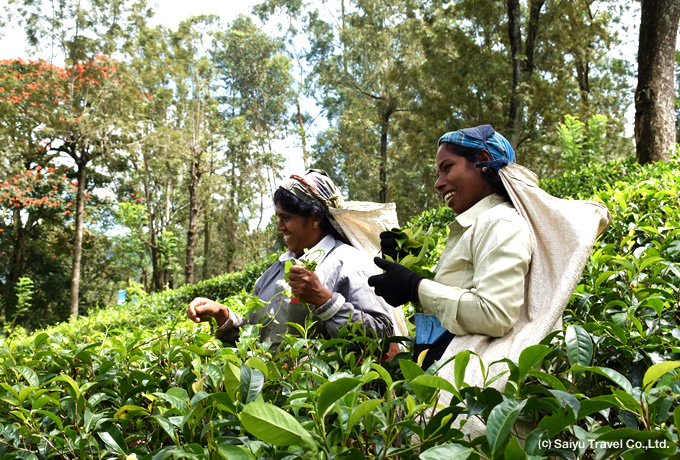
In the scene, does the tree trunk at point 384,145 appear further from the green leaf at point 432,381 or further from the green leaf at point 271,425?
the green leaf at point 271,425

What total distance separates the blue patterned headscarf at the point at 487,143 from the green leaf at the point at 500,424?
919 millimetres

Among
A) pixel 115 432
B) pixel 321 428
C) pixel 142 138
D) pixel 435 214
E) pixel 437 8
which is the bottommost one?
pixel 115 432

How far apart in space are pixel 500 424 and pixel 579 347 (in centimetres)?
36

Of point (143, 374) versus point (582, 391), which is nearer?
point (582, 391)

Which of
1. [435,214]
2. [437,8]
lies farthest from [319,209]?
[437,8]

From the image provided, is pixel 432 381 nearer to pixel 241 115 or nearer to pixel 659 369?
pixel 659 369

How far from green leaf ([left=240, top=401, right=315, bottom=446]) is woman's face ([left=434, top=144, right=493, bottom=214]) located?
3.43 ft

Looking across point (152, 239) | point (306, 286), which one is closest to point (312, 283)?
point (306, 286)

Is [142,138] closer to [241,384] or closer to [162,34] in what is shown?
[162,34]

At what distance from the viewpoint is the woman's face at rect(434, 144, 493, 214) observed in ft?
5.15

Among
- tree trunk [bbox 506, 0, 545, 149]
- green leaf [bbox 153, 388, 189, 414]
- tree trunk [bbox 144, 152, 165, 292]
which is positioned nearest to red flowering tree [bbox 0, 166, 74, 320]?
tree trunk [bbox 144, 152, 165, 292]

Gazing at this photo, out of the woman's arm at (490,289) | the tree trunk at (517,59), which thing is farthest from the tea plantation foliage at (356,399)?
the tree trunk at (517,59)

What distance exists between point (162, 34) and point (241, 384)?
789 inches

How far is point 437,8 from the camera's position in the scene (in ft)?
36.2
